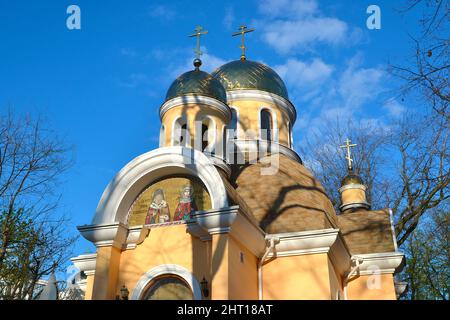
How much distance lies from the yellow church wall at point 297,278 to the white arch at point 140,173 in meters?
2.60

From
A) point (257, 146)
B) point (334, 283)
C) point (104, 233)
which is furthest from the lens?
point (257, 146)

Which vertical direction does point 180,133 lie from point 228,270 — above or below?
above

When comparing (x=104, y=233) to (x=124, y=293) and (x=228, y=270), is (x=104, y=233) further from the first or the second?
(x=228, y=270)

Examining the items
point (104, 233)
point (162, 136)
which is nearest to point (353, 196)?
point (162, 136)

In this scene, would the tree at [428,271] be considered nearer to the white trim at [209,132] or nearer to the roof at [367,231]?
the roof at [367,231]

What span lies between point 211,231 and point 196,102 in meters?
4.99

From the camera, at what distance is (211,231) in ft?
29.0

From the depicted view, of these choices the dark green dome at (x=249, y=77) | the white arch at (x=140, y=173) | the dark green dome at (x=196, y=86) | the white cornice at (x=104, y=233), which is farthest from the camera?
the dark green dome at (x=249, y=77)

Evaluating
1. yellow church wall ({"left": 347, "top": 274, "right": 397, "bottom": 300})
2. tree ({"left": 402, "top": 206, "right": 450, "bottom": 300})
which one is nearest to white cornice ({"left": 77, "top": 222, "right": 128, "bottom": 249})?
yellow church wall ({"left": 347, "top": 274, "right": 397, "bottom": 300})

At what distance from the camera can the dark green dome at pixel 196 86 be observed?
13.1 metres

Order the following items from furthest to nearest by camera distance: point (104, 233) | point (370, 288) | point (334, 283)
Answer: point (370, 288) < point (334, 283) < point (104, 233)

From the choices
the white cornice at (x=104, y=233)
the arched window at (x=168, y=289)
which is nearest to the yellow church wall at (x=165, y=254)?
the arched window at (x=168, y=289)
